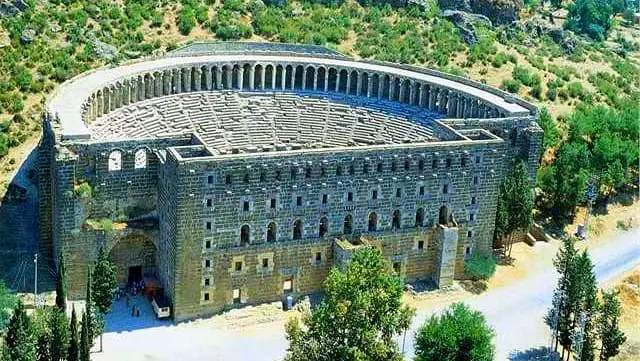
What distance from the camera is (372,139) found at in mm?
93125

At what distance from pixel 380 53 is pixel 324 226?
51.5 meters

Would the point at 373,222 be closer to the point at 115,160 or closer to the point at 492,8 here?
the point at 115,160

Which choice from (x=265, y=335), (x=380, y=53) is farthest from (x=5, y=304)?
(x=380, y=53)

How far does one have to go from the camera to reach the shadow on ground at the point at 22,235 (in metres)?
72.4

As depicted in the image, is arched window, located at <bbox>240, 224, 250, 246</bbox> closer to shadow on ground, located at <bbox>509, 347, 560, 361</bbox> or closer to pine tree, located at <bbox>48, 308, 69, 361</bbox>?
pine tree, located at <bbox>48, 308, 69, 361</bbox>

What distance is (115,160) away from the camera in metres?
75.5

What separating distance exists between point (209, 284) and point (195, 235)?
425 centimetres

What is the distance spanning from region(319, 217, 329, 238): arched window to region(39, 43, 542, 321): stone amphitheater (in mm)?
80

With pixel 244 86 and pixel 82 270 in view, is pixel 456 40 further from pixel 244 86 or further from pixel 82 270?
pixel 82 270

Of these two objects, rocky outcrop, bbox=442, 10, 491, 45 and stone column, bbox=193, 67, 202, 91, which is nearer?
stone column, bbox=193, 67, 202, 91

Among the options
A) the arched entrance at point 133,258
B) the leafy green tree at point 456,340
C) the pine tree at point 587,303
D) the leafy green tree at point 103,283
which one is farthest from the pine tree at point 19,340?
the pine tree at point 587,303

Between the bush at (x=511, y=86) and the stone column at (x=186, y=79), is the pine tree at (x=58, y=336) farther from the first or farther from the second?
the bush at (x=511, y=86)

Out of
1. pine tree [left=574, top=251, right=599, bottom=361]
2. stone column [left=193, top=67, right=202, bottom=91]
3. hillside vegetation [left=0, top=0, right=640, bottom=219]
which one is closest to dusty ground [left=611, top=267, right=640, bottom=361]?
pine tree [left=574, top=251, right=599, bottom=361]

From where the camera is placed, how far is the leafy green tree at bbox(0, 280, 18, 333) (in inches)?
2547
